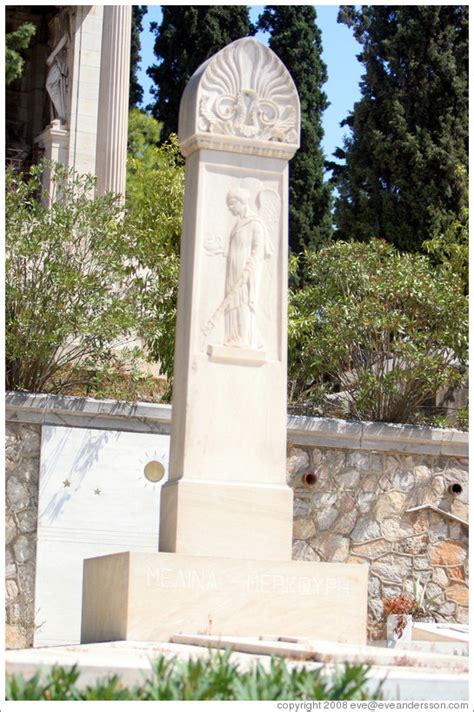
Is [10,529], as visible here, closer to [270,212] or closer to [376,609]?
[376,609]

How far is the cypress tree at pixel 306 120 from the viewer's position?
26.5 m

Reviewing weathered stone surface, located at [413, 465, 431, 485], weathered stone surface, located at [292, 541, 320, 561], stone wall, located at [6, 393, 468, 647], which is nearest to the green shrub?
stone wall, located at [6, 393, 468, 647]

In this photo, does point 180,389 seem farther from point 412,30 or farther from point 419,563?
point 412,30

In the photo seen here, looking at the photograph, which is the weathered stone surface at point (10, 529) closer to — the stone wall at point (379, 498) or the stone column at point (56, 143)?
the stone wall at point (379, 498)

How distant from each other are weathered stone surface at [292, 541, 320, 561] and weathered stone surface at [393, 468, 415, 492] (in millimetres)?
1218

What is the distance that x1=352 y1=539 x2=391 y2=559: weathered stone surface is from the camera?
1308 cm

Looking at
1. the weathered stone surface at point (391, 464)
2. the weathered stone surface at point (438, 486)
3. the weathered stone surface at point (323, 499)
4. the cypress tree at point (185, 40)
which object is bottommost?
the weathered stone surface at point (323, 499)

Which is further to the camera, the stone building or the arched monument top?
the stone building

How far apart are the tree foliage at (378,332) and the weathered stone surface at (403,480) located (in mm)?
664

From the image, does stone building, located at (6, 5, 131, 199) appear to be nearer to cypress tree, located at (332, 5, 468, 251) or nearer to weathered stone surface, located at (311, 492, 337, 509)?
cypress tree, located at (332, 5, 468, 251)

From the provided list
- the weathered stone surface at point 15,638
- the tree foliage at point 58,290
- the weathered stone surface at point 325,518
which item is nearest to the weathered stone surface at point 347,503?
the weathered stone surface at point 325,518

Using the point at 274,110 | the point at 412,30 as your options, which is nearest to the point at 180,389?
the point at 274,110

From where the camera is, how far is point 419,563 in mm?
13211

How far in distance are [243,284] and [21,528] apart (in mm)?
4261
